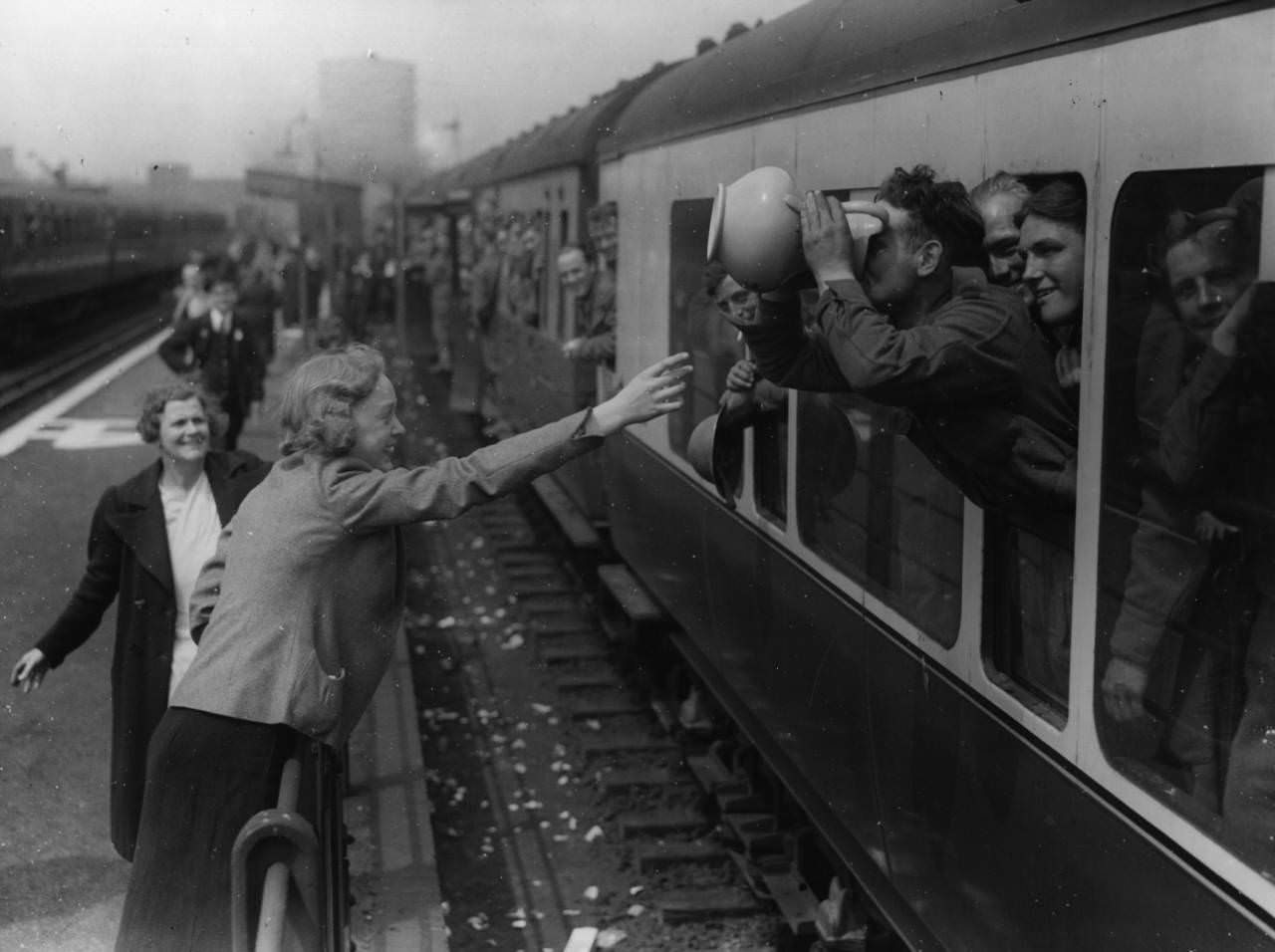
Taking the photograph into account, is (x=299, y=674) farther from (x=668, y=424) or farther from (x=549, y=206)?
(x=549, y=206)

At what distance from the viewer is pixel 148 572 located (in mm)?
5062

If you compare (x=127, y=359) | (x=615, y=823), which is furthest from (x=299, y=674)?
(x=127, y=359)

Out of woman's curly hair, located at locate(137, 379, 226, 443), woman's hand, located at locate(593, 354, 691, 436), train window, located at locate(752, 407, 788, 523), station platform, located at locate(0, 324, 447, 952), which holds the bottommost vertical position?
station platform, located at locate(0, 324, 447, 952)

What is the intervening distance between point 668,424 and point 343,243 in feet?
86.0

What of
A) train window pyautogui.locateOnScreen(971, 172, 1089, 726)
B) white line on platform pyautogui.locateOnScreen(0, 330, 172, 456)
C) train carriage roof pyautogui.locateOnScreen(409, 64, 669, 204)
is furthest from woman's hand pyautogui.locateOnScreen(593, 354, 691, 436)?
white line on platform pyautogui.locateOnScreen(0, 330, 172, 456)

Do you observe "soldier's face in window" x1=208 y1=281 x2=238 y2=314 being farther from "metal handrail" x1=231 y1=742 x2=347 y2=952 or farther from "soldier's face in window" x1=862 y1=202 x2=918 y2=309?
"soldier's face in window" x1=862 y1=202 x2=918 y2=309

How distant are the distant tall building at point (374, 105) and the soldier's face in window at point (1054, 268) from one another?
458 cm

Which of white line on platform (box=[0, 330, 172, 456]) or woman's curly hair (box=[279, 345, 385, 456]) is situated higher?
woman's curly hair (box=[279, 345, 385, 456])

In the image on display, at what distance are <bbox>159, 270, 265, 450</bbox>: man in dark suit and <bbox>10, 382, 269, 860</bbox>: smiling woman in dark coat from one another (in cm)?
753

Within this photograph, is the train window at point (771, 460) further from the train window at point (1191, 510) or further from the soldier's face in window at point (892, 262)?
the train window at point (1191, 510)

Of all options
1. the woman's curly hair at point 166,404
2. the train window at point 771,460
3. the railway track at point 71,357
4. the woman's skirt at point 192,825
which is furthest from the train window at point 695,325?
the railway track at point 71,357

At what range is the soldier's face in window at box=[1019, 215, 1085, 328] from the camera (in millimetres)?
3213

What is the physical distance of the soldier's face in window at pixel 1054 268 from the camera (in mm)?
3213

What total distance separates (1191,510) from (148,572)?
10.3 ft
